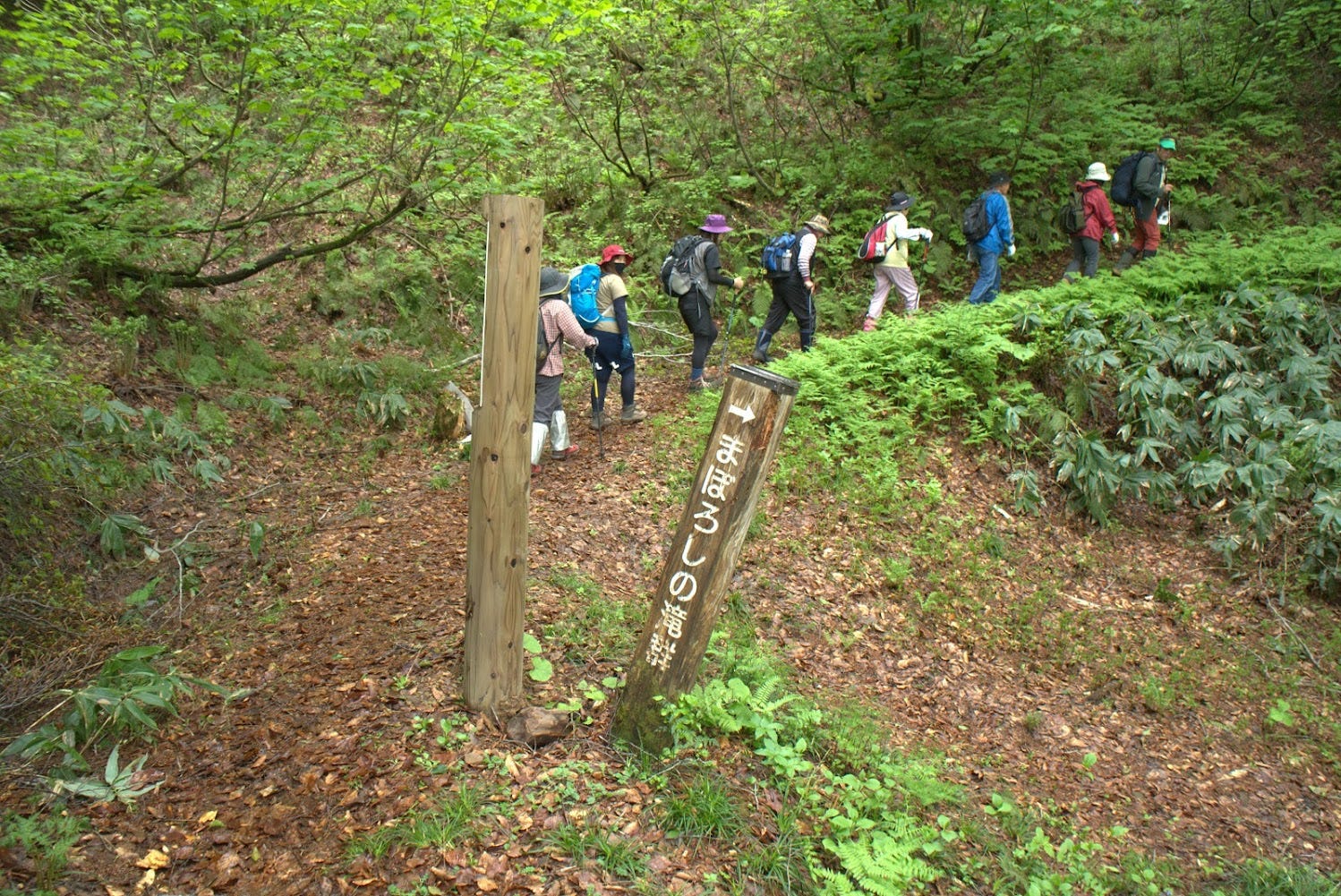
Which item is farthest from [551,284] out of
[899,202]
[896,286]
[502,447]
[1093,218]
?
[1093,218]

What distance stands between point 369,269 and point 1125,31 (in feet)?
49.1

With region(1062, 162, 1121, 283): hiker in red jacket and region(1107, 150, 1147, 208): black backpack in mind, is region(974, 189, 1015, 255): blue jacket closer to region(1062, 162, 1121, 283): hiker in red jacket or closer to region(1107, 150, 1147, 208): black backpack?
region(1062, 162, 1121, 283): hiker in red jacket

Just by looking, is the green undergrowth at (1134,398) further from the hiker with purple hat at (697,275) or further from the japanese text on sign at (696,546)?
the japanese text on sign at (696,546)

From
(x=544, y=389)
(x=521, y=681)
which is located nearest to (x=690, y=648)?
(x=521, y=681)

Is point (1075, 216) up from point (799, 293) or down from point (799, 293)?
up

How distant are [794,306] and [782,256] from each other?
679 millimetres

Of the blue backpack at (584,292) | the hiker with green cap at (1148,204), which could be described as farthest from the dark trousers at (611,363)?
the hiker with green cap at (1148,204)

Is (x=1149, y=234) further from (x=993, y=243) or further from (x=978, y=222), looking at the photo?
(x=978, y=222)

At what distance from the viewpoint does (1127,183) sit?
432 inches

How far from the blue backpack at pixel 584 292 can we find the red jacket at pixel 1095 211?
7162mm

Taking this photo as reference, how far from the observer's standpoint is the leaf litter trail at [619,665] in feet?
11.7

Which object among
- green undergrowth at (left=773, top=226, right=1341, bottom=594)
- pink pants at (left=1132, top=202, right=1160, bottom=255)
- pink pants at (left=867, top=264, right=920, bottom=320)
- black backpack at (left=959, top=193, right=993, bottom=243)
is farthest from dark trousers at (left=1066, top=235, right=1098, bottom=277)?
pink pants at (left=867, top=264, right=920, bottom=320)

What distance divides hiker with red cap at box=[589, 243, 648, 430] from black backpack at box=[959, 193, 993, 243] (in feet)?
16.2

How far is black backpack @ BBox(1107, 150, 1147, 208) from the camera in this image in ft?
35.7
